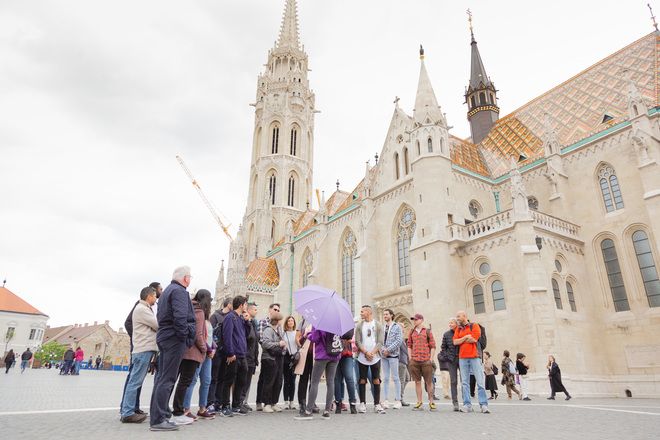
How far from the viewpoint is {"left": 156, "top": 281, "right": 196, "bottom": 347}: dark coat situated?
18.0ft

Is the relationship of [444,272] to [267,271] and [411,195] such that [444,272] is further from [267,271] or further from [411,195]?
[267,271]

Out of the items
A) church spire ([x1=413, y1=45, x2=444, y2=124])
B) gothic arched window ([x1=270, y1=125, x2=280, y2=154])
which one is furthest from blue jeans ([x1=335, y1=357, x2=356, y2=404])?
gothic arched window ([x1=270, y1=125, x2=280, y2=154])

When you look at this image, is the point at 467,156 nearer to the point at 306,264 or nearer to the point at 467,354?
the point at 306,264

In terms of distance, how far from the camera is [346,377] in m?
7.77

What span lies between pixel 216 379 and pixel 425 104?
22743 millimetres

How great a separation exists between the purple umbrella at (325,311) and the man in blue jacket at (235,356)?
111 cm

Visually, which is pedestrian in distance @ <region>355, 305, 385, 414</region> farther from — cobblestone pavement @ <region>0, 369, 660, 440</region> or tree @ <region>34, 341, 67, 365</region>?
tree @ <region>34, 341, 67, 365</region>

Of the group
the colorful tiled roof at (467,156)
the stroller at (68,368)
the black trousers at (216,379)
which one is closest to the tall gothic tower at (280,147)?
the stroller at (68,368)

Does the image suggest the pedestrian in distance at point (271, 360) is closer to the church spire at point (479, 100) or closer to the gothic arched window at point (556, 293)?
the gothic arched window at point (556, 293)

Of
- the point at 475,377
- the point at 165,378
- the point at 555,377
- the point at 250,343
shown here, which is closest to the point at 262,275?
the point at 555,377

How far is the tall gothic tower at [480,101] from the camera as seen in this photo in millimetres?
35188

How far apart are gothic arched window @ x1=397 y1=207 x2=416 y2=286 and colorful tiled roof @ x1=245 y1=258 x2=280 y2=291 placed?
A: 18751 millimetres

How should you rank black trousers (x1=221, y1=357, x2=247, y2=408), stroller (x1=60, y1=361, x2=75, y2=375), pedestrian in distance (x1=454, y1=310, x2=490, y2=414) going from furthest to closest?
stroller (x1=60, y1=361, x2=75, y2=375), pedestrian in distance (x1=454, y1=310, x2=490, y2=414), black trousers (x1=221, y1=357, x2=247, y2=408)

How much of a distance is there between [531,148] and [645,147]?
7825 millimetres
